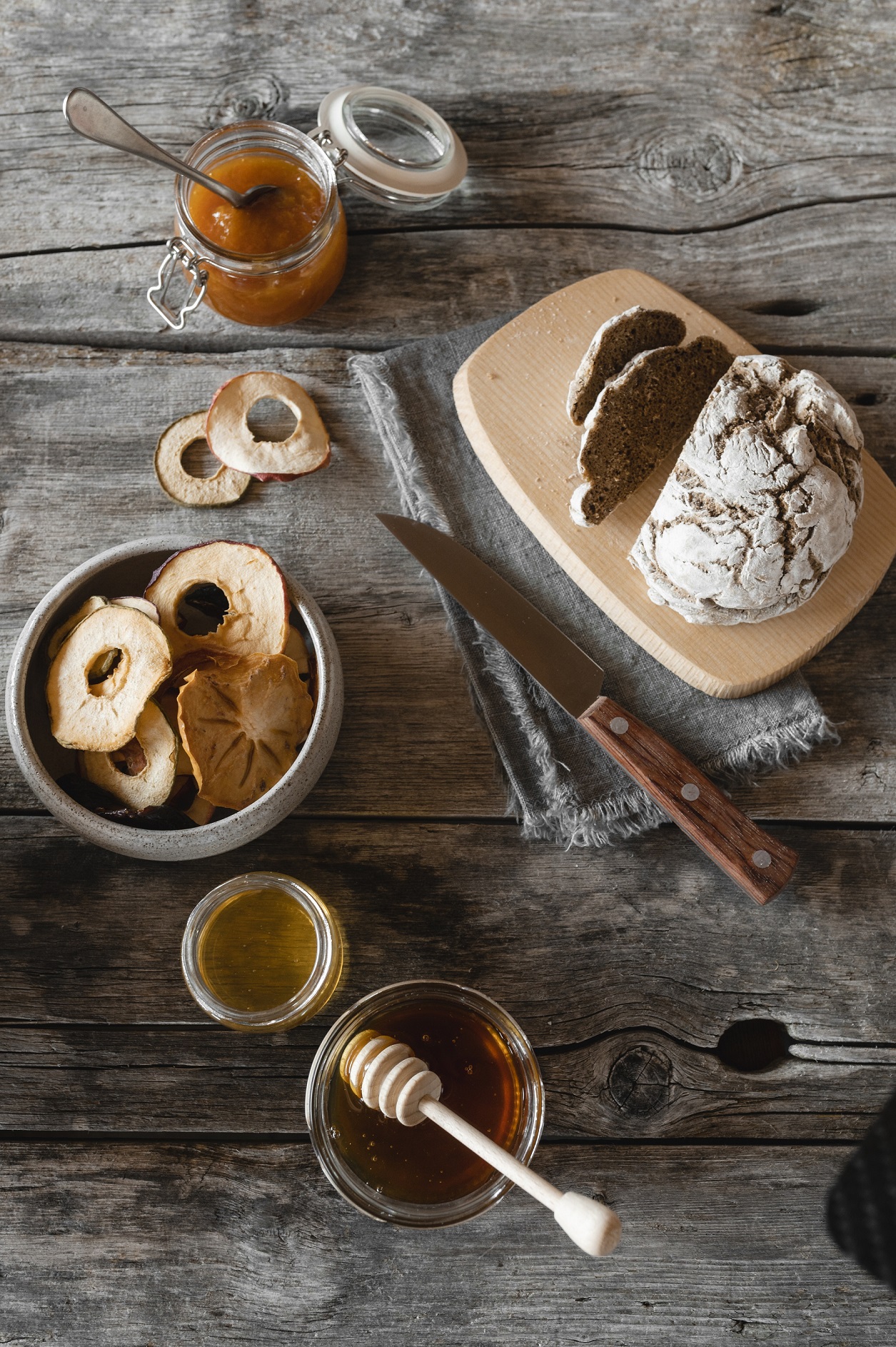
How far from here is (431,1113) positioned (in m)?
1.15

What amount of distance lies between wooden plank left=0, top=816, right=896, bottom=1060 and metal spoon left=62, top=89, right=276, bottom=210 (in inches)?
35.6

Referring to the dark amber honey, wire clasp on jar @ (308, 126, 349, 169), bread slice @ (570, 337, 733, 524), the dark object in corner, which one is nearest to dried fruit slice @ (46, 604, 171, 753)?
the dark amber honey

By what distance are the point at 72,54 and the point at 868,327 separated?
1.38m

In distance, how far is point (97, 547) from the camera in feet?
4.87

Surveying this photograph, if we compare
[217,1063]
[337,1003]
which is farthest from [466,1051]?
[217,1063]

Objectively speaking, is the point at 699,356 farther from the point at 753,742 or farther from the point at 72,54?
the point at 72,54

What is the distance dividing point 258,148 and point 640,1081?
57.2 inches

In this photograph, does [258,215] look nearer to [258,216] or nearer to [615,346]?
[258,216]

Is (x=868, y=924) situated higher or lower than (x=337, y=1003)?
higher

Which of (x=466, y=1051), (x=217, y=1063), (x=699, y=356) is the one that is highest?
(x=699, y=356)

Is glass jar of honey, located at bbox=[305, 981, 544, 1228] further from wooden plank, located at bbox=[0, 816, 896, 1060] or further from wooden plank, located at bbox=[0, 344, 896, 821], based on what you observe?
wooden plank, located at bbox=[0, 344, 896, 821]

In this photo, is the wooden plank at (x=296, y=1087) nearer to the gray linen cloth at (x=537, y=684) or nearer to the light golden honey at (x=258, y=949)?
the light golden honey at (x=258, y=949)

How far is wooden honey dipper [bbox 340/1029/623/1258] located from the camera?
1034 millimetres

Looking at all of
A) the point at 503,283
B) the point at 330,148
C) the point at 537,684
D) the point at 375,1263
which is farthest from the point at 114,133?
the point at 375,1263
